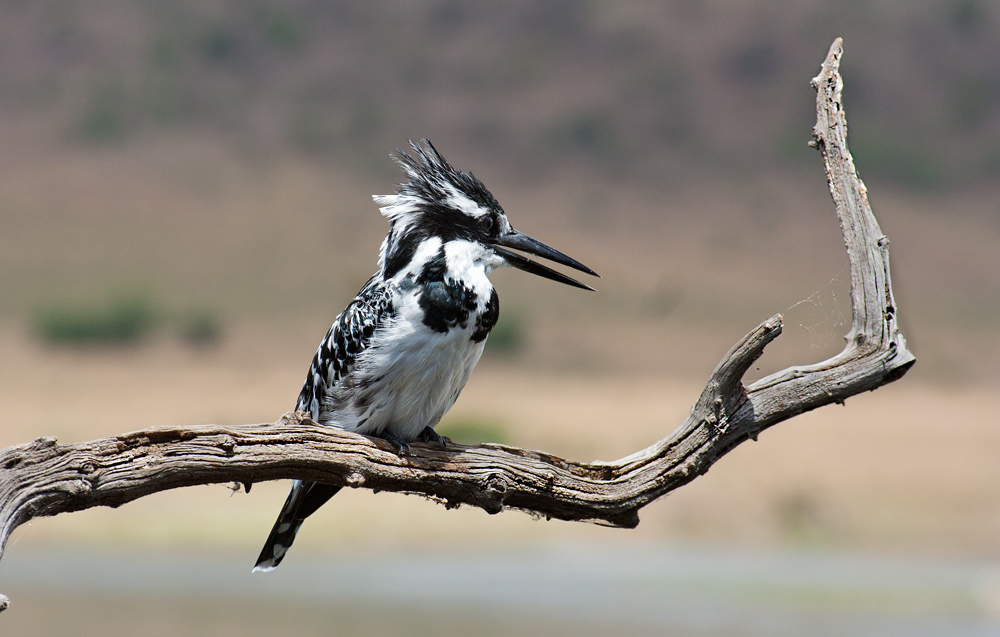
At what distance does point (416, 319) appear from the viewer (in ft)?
14.7

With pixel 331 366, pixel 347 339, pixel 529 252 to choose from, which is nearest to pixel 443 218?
pixel 529 252

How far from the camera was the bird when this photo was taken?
4.51 metres

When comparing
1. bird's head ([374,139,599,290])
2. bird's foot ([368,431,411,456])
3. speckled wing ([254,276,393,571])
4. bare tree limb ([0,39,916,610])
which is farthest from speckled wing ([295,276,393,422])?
bare tree limb ([0,39,916,610])

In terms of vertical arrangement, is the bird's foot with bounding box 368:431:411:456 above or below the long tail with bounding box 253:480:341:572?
above

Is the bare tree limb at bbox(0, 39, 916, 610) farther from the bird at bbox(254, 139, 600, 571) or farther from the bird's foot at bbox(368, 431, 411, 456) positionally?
the bird at bbox(254, 139, 600, 571)

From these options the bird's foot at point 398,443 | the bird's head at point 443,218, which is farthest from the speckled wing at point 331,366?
the bird's foot at point 398,443

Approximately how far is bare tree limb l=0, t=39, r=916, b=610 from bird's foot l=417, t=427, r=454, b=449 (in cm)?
9

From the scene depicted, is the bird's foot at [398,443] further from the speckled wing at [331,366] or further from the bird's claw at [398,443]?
the speckled wing at [331,366]

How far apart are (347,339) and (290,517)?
2.49 ft

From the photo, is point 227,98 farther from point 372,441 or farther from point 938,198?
point 372,441

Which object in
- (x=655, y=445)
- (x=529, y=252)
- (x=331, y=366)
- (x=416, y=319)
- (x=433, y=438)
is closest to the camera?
(x=655, y=445)

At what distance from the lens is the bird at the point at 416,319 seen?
451 cm

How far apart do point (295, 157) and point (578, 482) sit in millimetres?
35481

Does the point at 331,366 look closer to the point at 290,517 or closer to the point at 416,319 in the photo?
the point at 416,319
